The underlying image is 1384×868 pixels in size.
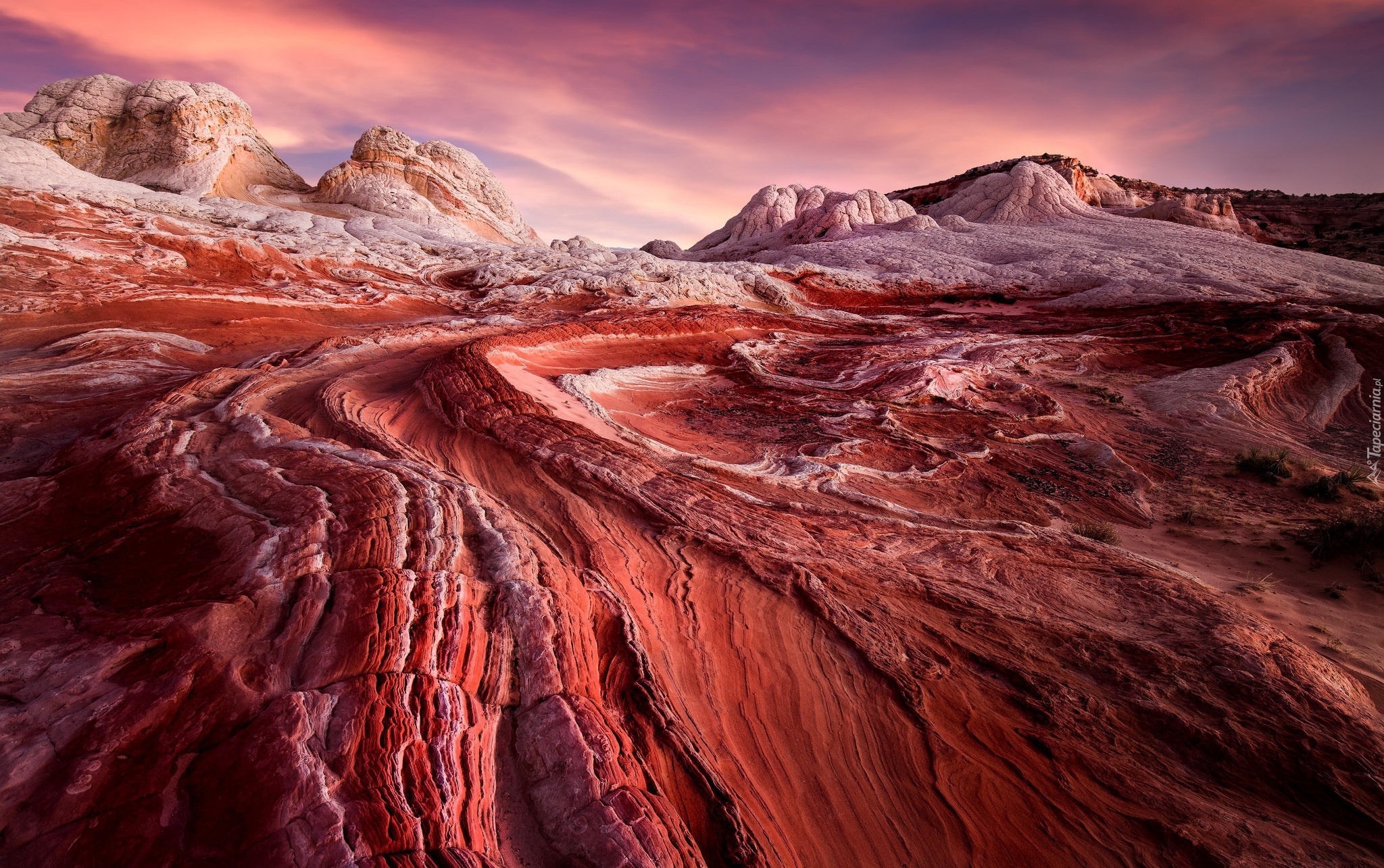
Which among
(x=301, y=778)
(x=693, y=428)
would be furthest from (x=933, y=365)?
(x=301, y=778)

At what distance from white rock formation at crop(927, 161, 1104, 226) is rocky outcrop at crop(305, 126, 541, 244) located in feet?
106

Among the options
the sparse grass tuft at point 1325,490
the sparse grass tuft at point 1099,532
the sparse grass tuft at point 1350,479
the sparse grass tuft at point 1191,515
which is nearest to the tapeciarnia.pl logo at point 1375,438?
the sparse grass tuft at point 1350,479

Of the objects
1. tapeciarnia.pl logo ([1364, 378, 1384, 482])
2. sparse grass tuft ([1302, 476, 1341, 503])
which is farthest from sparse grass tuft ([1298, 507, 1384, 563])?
tapeciarnia.pl logo ([1364, 378, 1384, 482])

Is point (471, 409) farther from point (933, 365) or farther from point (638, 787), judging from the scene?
point (933, 365)

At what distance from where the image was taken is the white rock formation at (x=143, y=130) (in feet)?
105

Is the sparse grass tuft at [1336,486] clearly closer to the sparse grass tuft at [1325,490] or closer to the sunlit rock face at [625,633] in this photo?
the sparse grass tuft at [1325,490]

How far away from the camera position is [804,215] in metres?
42.6

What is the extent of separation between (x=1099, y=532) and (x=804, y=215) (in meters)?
40.3

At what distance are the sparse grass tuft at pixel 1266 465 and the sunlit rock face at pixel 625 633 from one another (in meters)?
0.42

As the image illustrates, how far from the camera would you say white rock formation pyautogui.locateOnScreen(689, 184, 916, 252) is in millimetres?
39250

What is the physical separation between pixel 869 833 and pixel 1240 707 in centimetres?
289

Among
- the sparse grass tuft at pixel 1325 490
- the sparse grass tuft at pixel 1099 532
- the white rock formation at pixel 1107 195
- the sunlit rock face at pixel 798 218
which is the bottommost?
the sparse grass tuft at pixel 1099 532

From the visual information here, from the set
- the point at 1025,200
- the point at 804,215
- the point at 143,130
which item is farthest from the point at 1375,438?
the point at 143,130

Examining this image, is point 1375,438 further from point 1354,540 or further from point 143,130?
point 143,130
